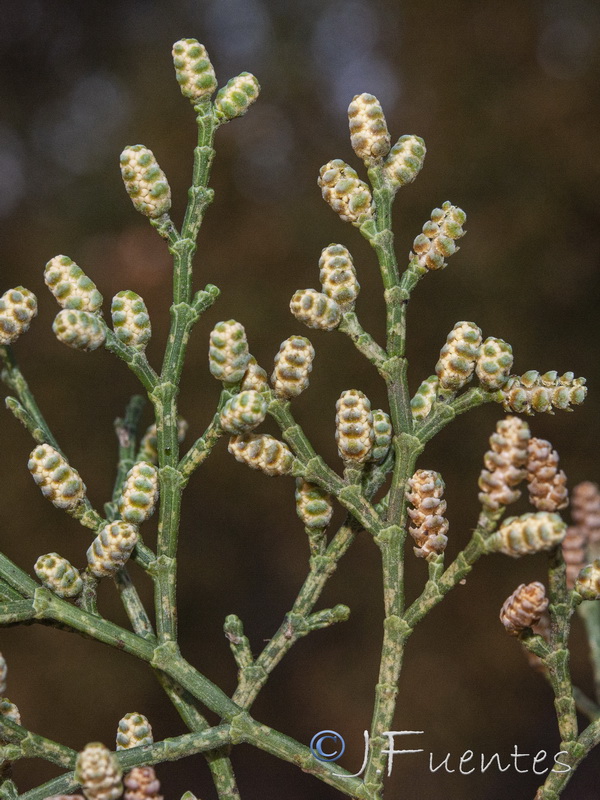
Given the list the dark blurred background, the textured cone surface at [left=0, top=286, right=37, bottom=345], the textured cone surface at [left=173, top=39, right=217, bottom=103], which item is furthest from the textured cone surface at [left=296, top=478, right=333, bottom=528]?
the dark blurred background

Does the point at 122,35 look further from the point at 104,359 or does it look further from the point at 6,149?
the point at 104,359

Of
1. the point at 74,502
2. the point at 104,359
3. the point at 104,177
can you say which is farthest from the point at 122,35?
the point at 74,502

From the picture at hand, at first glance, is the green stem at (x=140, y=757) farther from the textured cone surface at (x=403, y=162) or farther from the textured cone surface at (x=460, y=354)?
the textured cone surface at (x=403, y=162)

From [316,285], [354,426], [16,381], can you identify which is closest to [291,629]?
[354,426]

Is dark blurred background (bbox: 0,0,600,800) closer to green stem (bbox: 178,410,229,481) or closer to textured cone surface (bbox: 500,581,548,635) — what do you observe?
green stem (bbox: 178,410,229,481)

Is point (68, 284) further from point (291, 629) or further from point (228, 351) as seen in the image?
point (291, 629)

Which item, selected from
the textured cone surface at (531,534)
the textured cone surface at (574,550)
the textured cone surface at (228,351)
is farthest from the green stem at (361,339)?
the textured cone surface at (574,550)
